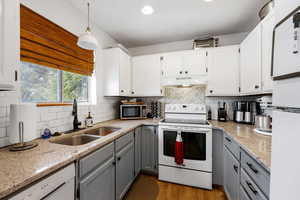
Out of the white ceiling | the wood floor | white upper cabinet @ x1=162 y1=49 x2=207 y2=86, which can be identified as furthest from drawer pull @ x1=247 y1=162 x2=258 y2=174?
Result: the white ceiling

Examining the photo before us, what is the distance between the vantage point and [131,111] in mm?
2645

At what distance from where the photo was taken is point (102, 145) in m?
1.24

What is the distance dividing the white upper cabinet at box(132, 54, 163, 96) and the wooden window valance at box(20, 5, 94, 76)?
1.03 m

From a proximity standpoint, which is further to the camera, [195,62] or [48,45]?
[195,62]

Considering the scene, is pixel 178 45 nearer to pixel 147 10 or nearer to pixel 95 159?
pixel 147 10

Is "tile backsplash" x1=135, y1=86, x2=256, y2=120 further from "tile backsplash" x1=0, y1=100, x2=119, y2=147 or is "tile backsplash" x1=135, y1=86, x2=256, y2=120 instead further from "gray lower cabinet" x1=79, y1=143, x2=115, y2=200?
"gray lower cabinet" x1=79, y1=143, x2=115, y2=200

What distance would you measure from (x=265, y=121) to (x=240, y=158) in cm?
60

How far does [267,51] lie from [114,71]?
6.93 ft

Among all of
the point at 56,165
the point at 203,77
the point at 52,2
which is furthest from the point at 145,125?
the point at 52,2

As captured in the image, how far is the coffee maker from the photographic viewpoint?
6.52ft

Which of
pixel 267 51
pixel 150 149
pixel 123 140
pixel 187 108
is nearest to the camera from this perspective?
pixel 267 51

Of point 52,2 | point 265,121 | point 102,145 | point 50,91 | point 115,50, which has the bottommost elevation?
point 102,145

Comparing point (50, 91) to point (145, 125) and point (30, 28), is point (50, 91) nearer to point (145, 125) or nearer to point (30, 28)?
point (30, 28)

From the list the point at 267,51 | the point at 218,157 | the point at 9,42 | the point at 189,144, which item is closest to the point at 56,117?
the point at 9,42
